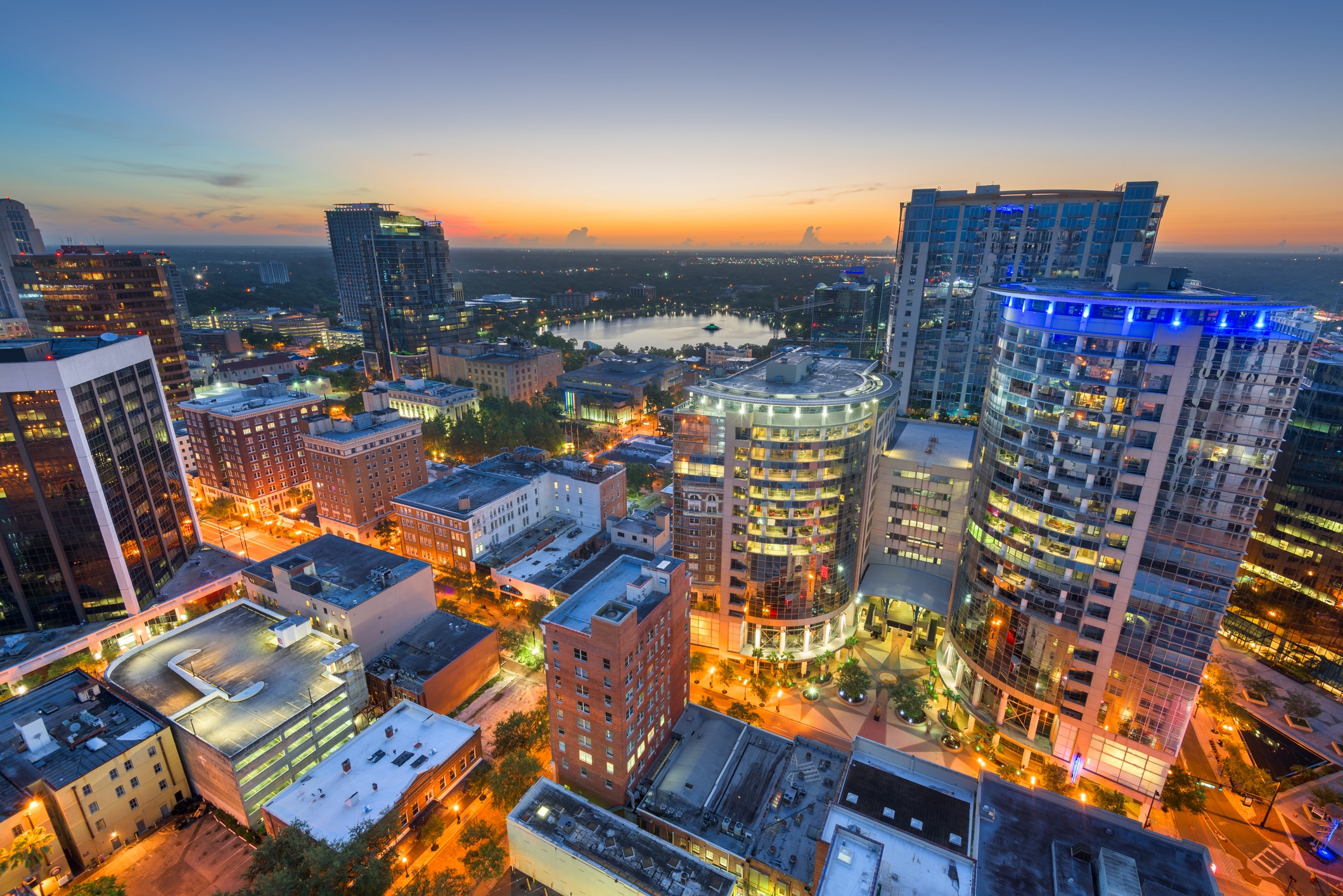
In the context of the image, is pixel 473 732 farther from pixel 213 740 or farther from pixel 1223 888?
pixel 1223 888

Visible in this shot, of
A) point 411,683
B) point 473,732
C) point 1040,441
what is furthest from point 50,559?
point 1040,441

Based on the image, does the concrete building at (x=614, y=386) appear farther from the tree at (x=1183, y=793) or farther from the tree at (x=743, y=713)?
the tree at (x=1183, y=793)

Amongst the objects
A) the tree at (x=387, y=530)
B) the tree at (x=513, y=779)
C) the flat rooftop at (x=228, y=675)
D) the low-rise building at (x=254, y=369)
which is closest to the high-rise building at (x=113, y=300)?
the low-rise building at (x=254, y=369)

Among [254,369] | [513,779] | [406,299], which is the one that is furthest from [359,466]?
[406,299]

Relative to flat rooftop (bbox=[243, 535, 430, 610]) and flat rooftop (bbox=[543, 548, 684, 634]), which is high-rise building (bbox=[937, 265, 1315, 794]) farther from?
flat rooftop (bbox=[243, 535, 430, 610])

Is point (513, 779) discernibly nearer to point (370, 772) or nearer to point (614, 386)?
point (370, 772)

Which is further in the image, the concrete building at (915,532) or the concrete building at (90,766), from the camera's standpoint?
the concrete building at (915,532)
